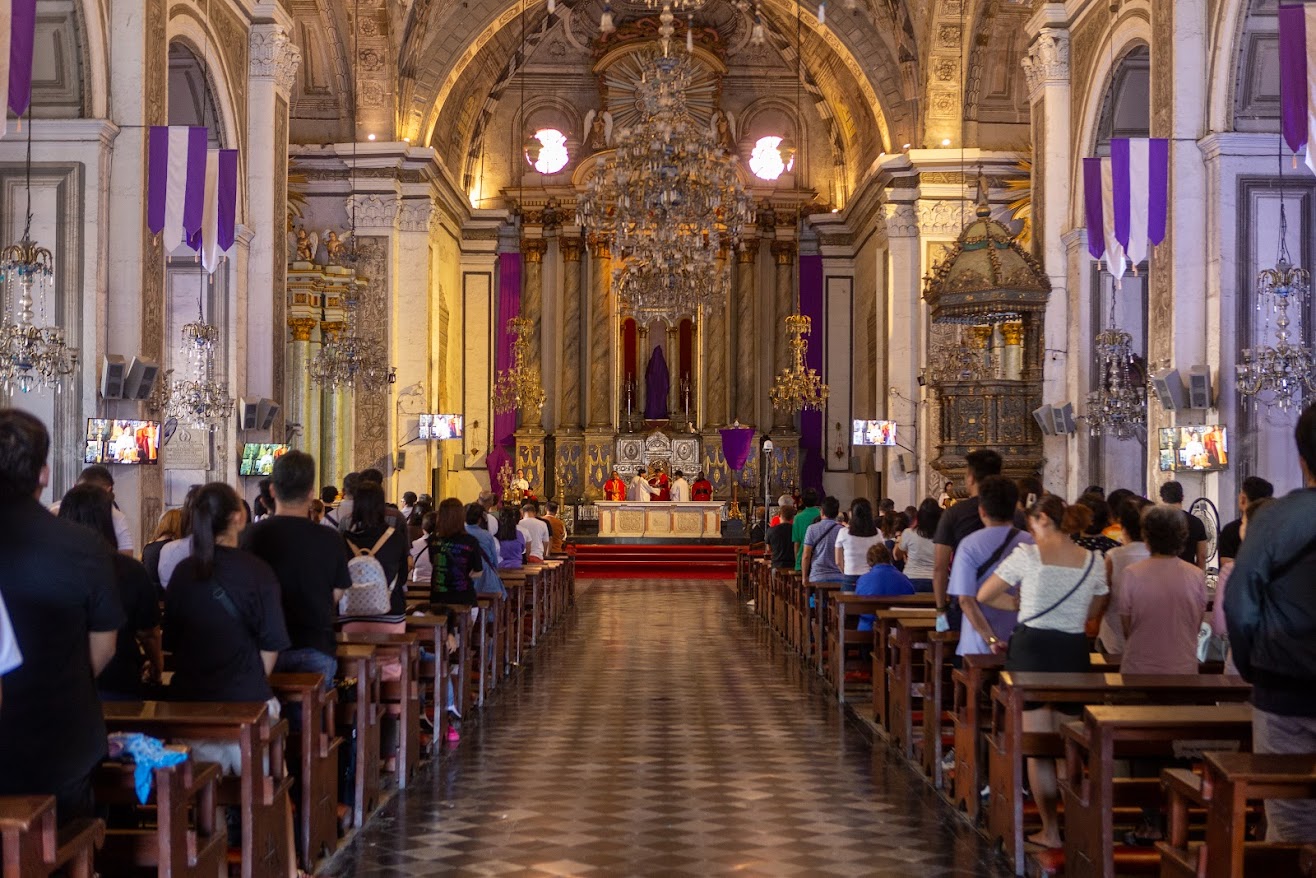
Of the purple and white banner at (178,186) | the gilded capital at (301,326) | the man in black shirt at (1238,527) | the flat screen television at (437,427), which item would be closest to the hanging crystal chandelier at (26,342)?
the purple and white banner at (178,186)

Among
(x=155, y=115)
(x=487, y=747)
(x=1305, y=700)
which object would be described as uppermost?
(x=155, y=115)

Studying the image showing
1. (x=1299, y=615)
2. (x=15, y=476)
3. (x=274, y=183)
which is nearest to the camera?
(x=15, y=476)

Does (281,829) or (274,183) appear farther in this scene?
(274,183)

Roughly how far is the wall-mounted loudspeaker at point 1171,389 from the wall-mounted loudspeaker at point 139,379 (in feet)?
29.0

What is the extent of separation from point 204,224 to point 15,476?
10.7 metres

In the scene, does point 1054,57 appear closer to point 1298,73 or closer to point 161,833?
point 1298,73

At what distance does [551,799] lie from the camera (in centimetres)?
757

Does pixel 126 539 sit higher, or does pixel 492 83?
pixel 492 83

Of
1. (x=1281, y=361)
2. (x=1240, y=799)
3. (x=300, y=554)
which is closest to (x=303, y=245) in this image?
(x=1281, y=361)

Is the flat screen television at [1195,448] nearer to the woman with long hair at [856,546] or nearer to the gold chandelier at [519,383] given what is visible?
the woman with long hair at [856,546]

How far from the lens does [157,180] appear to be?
1332cm

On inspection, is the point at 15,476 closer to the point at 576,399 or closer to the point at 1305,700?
the point at 1305,700

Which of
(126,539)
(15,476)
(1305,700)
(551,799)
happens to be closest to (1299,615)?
(1305,700)

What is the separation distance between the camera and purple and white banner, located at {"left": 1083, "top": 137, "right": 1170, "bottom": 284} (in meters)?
13.6
